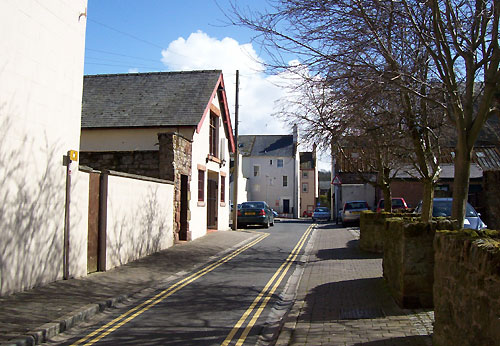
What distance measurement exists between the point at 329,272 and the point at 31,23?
834 cm

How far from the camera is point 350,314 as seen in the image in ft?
24.2

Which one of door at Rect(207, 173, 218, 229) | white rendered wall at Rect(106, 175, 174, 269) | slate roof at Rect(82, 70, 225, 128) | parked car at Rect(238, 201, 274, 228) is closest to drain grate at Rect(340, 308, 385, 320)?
white rendered wall at Rect(106, 175, 174, 269)

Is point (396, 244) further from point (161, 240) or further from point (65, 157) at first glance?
point (161, 240)

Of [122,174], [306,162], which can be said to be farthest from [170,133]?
[306,162]

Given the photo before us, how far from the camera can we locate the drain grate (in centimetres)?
716

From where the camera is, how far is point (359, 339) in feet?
19.5

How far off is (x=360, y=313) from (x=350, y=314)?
0.52 feet

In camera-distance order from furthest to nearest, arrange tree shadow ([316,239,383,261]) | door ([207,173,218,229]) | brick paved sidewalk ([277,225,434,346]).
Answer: door ([207,173,218,229]) < tree shadow ([316,239,383,261]) < brick paved sidewalk ([277,225,434,346])

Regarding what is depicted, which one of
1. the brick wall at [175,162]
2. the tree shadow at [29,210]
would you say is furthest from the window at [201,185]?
the tree shadow at [29,210]

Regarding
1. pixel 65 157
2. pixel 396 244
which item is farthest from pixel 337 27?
pixel 65 157

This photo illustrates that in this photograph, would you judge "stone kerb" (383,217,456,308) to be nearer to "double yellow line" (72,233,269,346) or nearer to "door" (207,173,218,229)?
"double yellow line" (72,233,269,346)

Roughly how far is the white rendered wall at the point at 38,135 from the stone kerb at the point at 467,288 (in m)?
6.63

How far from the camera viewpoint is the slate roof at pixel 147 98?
19.8 meters

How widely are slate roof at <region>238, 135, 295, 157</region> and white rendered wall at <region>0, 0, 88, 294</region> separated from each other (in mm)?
55297
